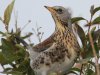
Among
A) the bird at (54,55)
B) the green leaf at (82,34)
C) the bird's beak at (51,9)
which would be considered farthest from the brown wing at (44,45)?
the green leaf at (82,34)

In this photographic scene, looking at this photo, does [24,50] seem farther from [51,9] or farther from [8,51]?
[51,9]

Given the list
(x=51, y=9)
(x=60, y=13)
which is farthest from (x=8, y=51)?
(x=60, y=13)

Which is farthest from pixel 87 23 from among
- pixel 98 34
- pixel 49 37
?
pixel 49 37

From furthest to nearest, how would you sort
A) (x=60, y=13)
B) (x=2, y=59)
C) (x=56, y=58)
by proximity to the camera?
1. (x=60, y=13)
2. (x=56, y=58)
3. (x=2, y=59)

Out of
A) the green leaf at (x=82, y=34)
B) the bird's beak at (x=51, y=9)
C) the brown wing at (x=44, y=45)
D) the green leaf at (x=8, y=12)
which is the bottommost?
the brown wing at (x=44, y=45)

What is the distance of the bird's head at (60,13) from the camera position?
7.72 ft

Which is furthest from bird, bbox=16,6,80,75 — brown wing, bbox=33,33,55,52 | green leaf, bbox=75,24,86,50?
green leaf, bbox=75,24,86,50

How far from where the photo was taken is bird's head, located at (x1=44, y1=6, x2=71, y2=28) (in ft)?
7.72

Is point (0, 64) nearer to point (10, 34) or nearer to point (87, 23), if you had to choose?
point (10, 34)

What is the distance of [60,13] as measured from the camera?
2.48m

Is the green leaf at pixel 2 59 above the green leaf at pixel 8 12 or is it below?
below

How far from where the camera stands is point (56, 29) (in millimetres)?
2510

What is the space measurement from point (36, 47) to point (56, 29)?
54 centimetres

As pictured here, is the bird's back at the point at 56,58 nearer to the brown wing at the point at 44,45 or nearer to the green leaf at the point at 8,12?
the brown wing at the point at 44,45
